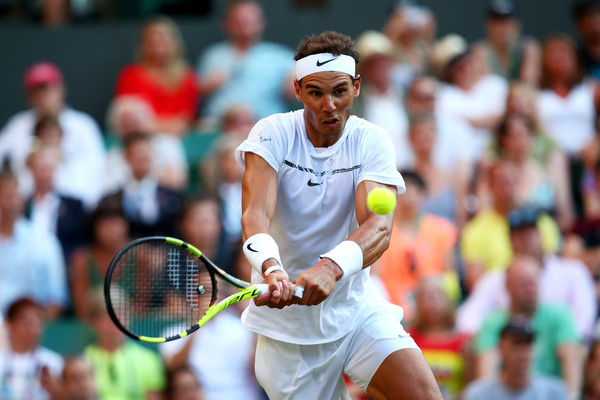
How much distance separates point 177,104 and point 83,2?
5.96 ft

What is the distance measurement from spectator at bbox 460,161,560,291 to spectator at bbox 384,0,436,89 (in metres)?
1.70

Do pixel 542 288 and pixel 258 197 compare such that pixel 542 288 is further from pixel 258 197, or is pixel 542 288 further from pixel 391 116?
pixel 258 197

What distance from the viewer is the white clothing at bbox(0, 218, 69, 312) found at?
8727mm

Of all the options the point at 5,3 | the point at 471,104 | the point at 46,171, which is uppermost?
the point at 5,3

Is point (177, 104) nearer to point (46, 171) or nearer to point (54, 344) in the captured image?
point (46, 171)

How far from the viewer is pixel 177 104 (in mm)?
10211

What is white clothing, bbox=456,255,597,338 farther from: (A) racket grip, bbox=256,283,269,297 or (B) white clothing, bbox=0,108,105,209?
(A) racket grip, bbox=256,283,269,297

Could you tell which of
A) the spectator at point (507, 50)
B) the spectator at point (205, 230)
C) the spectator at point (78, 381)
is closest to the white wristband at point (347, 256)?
the spectator at point (78, 381)

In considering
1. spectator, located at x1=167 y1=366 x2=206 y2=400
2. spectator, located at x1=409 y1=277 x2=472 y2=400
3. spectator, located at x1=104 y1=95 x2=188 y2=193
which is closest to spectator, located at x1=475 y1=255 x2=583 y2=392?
spectator, located at x1=409 y1=277 x2=472 y2=400

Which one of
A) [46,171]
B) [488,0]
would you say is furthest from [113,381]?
[488,0]

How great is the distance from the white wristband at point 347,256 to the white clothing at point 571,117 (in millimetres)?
5739

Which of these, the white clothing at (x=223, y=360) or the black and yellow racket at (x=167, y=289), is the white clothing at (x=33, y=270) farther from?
the black and yellow racket at (x=167, y=289)

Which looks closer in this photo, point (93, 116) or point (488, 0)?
point (93, 116)

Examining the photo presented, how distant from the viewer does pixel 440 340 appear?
7.91 metres
